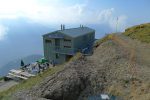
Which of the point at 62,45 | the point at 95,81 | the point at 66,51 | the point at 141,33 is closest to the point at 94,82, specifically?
the point at 95,81

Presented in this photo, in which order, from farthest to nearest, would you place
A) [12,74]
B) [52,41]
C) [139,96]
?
[52,41] < [12,74] < [139,96]

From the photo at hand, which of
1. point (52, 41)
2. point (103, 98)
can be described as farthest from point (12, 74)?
point (103, 98)

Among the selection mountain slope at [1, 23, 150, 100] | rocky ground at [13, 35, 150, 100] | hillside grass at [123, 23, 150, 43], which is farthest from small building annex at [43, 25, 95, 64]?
rocky ground at [13, 35, 150, 100]

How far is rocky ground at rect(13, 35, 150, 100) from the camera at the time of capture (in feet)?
55.1

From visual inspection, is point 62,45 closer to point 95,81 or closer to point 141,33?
A: point 141,33

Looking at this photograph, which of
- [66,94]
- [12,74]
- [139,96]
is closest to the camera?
[139,96]

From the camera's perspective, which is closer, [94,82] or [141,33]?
[94,82]

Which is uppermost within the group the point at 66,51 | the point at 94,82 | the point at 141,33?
the point at 141,33

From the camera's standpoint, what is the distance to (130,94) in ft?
55.3

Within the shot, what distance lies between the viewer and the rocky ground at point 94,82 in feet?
55.1

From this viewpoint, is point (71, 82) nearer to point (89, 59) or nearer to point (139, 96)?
point (139, 96)

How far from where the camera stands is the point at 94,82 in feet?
61.7

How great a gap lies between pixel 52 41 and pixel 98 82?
85.3 feet

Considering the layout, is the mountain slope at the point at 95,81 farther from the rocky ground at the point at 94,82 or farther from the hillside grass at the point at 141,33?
the hillside grass at the point at 141,33
